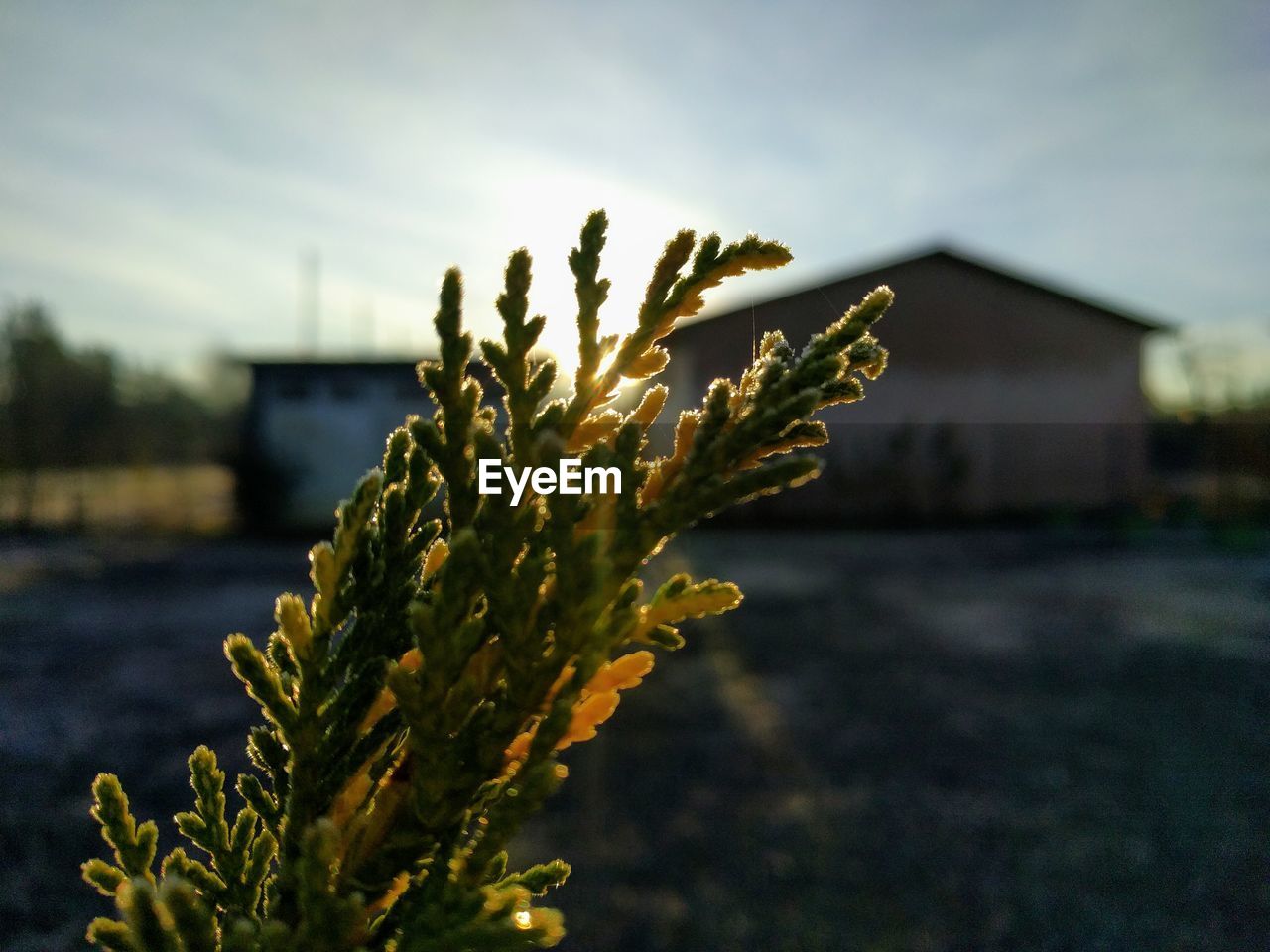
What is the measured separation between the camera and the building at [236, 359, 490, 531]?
77.2 feet

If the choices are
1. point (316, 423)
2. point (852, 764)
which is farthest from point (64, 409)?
point (852, 764)

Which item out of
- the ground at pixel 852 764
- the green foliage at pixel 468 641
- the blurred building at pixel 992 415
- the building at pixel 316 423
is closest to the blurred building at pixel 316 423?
the building at pixel 316 423

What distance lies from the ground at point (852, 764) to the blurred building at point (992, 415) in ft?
30.5

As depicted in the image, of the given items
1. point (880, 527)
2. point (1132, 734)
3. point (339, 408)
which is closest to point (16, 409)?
point (339, 408)

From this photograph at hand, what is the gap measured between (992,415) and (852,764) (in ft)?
64.4

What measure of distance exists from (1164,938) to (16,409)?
32.3 m

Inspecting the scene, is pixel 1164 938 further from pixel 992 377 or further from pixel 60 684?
pixel 992 377

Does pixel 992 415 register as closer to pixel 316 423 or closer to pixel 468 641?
pixel 316 423

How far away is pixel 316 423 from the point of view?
938 inches

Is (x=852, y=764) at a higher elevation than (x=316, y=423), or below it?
below

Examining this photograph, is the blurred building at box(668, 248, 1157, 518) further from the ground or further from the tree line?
the tree line

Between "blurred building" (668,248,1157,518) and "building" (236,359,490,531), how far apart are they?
A: 9070mm

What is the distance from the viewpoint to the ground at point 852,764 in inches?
243

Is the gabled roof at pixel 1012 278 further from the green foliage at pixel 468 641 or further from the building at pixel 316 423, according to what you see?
the green foliage at pixel 468 641
